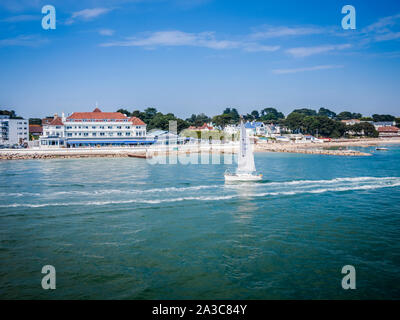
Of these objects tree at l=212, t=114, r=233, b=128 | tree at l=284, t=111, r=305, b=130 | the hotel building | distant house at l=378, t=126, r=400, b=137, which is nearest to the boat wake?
the hotel building

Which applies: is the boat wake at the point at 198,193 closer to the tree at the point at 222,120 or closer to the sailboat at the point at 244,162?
the sailboat at the point at 244,162

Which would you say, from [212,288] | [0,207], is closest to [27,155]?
[0,207]

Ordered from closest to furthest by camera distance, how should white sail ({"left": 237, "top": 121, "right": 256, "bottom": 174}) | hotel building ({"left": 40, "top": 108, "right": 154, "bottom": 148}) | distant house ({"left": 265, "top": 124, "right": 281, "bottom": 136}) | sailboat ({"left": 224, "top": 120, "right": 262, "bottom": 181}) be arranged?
sailboat ({"left": 224, "top": 120, "right": 262, "bottom": 181}) < white sail ({"left": 237, "top": 121, "right": 256, "bottom": 174}) < hotel building ({"left": 40, "top": 108, "right": 154, "bottom": 148}) < distant house ({"left": 265, "top": 124, "right": 281, "bottom": 136})

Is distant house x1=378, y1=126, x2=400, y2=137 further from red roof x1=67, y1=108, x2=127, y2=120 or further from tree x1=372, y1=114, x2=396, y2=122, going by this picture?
red roof x1=67, y1=108, x2=127, y2=120

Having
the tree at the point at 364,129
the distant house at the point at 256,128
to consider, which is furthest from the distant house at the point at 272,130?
the tree at the point at 364,129

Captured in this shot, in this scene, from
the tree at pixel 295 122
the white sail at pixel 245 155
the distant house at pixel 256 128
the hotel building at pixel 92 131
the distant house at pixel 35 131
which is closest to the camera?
the white sail at pixel 245 155

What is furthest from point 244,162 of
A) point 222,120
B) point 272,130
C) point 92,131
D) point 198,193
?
point 272,130
